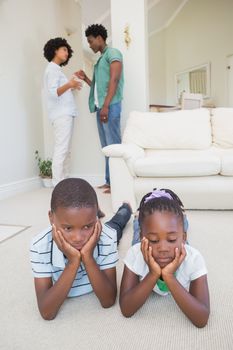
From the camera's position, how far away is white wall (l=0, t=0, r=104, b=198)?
3.12 meters

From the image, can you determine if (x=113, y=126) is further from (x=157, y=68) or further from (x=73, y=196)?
(x=157, y=68)

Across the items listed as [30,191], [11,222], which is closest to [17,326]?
[11,222]

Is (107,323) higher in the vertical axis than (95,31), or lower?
lower

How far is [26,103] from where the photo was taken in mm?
3447

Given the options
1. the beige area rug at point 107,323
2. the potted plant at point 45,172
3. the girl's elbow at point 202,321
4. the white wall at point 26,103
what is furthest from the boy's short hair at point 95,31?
the girl's elbow at point 202,321

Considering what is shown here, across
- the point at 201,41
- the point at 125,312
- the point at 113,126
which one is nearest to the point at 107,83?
the point at 113,126

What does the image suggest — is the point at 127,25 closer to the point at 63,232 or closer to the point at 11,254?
the point at 11,254

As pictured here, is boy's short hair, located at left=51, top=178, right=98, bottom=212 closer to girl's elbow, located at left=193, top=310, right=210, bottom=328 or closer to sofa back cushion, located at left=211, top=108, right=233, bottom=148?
girl's elbow, located at left=193, top=310, right=210, bottom=328

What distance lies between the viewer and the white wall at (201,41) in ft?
19.7

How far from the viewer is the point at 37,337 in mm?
875

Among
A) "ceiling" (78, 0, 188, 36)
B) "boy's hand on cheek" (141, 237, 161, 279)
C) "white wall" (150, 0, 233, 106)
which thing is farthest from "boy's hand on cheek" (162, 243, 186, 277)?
"white wall" (150, 0, 233, 106)

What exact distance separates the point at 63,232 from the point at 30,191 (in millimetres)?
2635

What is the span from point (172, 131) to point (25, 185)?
1.69m

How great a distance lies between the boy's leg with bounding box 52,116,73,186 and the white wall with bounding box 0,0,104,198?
437 mm
